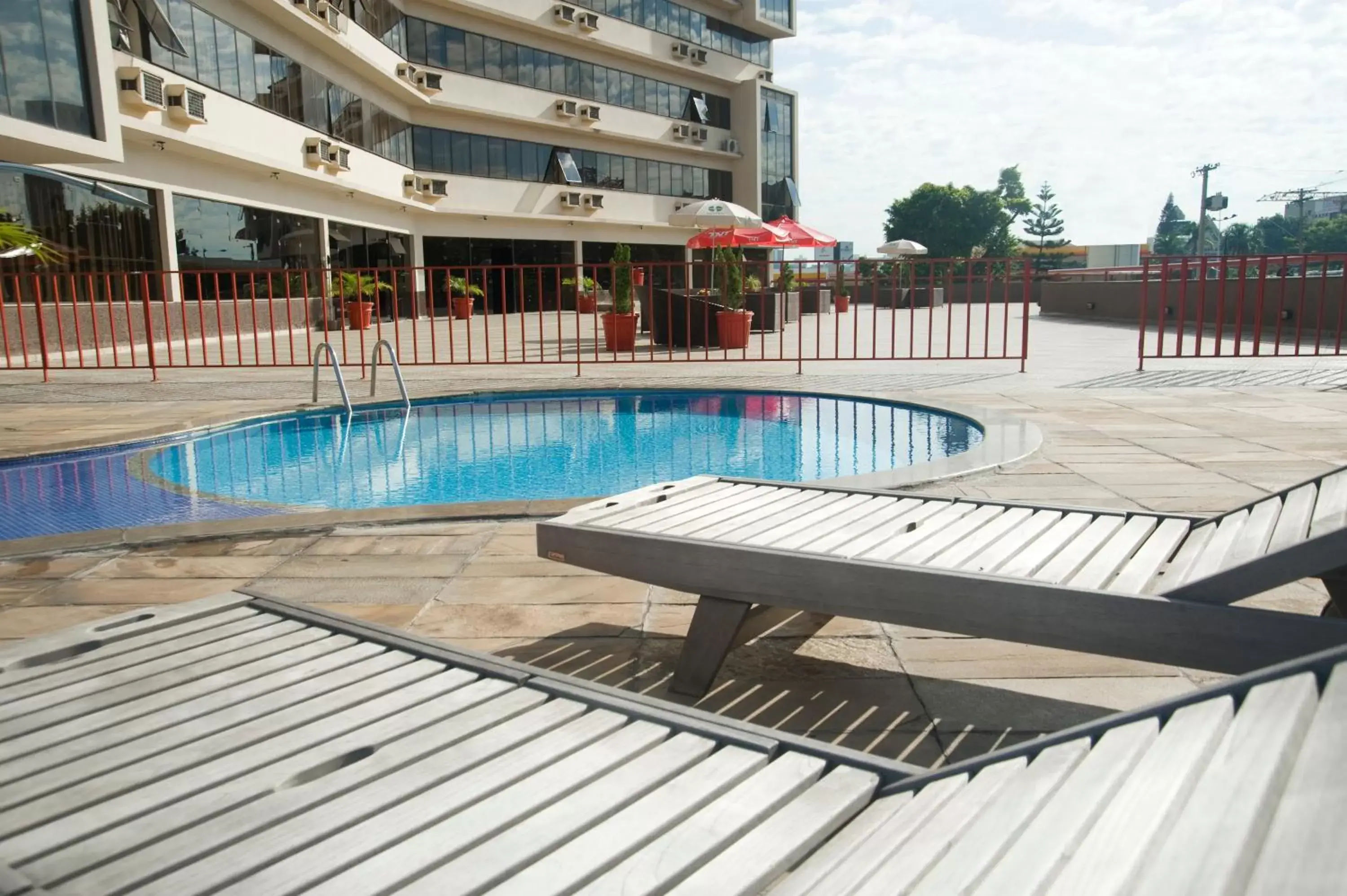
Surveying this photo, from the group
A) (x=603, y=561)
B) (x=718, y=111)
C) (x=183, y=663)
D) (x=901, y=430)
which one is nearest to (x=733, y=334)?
(x=901, y=430)

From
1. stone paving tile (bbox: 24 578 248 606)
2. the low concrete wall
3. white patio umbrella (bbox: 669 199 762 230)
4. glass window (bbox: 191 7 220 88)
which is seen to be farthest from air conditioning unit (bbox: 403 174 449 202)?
stone paving tile (bbox: 24 578 248 606)

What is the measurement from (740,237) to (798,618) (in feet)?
74.7

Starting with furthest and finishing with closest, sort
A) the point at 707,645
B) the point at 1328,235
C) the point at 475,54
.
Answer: the point at 1328,235, the point at 475,54, the point at 707,645

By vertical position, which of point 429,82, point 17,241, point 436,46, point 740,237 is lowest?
point 17,241

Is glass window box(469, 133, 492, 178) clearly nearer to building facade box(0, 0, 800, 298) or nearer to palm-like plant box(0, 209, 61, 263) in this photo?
building facade box(0, 0, 800, 298)

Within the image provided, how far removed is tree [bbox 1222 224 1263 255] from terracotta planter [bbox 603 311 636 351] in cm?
11681

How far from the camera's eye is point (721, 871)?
51.9 inches

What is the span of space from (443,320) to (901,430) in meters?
23.2

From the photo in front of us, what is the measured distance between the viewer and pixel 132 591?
3.78 m

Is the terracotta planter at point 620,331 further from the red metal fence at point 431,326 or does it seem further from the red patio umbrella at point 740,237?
the red patio umbrella at point 740,237

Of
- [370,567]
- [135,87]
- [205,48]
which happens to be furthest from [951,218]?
[370,567]

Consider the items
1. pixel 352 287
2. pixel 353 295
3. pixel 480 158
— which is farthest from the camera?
pixel 480 158

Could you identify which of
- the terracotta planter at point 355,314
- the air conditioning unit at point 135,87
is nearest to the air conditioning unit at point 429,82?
the terracotta planter at point 355,314

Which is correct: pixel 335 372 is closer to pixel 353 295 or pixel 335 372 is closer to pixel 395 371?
pixel 395 371
